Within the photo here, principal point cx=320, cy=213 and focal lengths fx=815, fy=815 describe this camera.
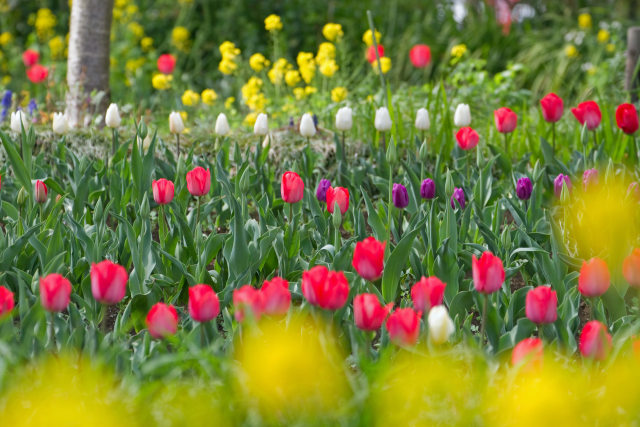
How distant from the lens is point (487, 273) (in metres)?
2.00

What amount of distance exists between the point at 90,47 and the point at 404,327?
4.13 m

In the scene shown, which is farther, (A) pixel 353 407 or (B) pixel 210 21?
(B) pixel 210 21

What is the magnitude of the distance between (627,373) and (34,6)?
28.9ft

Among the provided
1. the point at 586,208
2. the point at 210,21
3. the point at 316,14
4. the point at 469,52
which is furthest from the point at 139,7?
the point at 586,208

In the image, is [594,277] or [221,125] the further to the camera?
[221,125]

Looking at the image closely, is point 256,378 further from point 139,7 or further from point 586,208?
point 139,7

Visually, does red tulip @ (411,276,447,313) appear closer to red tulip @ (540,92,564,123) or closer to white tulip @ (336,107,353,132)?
white tulip @ (336,107,353,132)

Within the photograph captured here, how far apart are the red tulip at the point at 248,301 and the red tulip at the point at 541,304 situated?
638 mm

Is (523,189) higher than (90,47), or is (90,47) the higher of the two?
(90,47)

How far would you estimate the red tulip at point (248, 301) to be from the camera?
1.79 meters

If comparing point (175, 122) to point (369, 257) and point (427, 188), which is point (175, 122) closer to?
point (427, 188)

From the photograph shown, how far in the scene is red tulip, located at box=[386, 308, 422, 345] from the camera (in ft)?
5.90

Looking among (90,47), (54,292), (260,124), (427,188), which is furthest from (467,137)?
(90,47)

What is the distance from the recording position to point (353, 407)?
1.55 m
